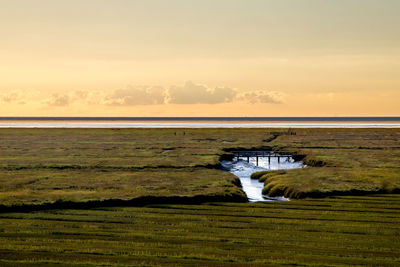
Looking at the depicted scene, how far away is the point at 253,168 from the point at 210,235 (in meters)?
48.1

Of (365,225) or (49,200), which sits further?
(49,200)

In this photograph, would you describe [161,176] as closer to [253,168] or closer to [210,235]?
[253,168]

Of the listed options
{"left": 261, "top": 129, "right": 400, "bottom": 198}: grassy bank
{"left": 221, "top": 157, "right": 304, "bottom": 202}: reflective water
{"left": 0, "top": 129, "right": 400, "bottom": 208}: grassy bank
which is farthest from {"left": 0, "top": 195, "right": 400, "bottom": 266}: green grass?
{"left": 221, "top": 157, "right": 304, "bottom": 202}: reflective water

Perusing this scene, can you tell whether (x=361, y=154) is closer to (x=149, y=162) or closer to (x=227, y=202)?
(x=149, y=162)

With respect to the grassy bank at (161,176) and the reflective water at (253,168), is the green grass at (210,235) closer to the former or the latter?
the grassy bank at (161,176)

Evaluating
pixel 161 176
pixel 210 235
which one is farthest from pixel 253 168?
pixel 210 235

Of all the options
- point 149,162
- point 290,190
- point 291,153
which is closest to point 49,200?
point 290,190

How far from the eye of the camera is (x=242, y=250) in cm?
2983

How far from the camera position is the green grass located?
2794 cm

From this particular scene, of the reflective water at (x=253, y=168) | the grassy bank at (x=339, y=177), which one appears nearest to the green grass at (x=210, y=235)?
the grassy bank at (x=339, y=177)

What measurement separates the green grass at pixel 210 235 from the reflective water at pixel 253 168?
994 centimetres

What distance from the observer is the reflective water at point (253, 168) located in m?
55.2

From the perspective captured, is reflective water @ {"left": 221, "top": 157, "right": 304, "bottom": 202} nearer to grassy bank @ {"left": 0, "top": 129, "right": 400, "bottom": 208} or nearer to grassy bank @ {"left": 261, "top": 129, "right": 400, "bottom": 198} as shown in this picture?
grassy bank @ {"left": 261, "top": 129, "right": 400, "bottom": 198}

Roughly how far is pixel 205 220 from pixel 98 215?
9715 millimetres
